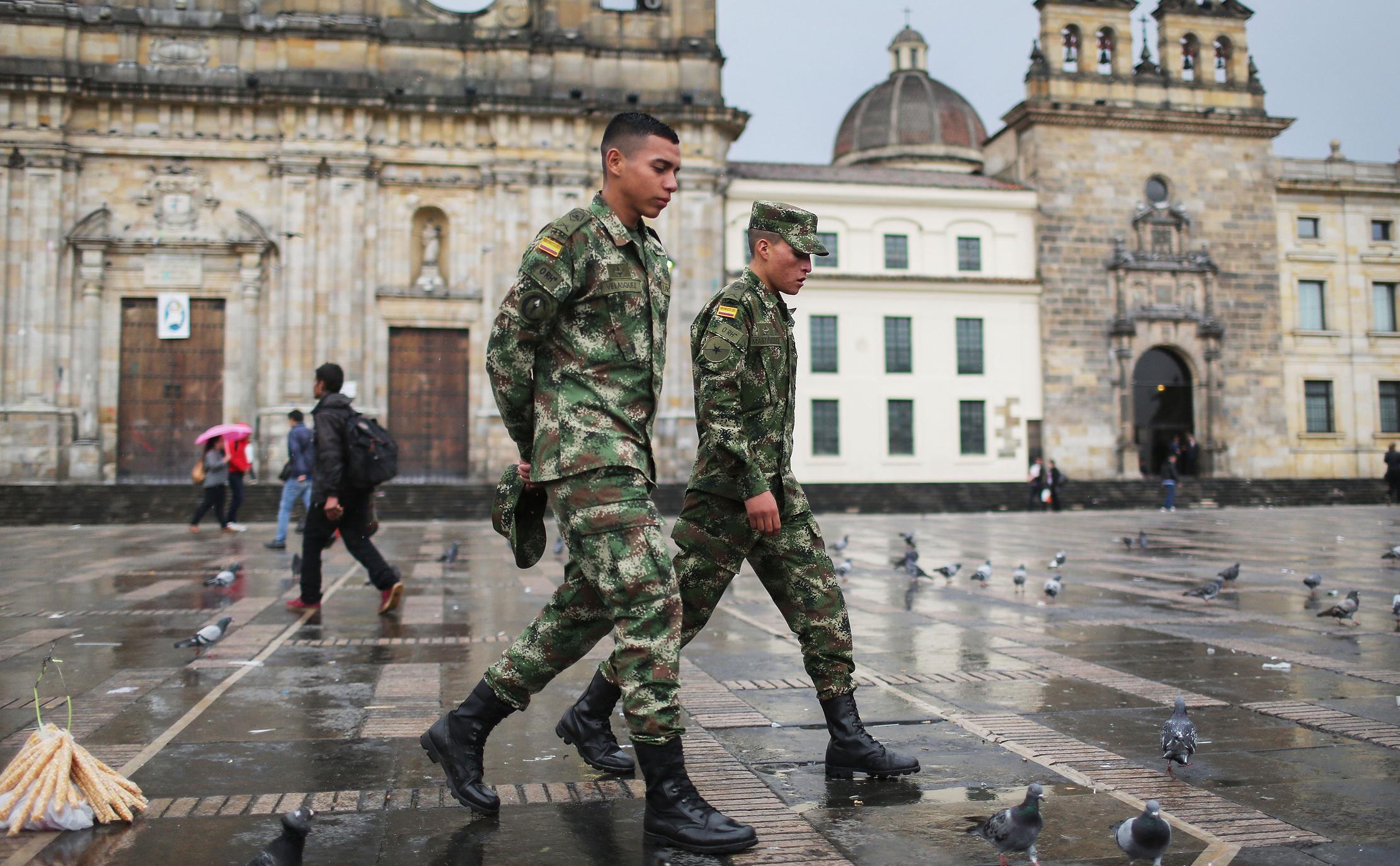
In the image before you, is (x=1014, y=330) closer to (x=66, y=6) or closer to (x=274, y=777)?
(x=66, y=6)

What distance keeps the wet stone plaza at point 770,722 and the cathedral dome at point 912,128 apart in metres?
40.1

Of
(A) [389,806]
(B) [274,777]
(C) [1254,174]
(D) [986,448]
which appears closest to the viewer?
(A) [389,806]

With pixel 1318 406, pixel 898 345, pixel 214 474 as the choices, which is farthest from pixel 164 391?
pixel 1318 406

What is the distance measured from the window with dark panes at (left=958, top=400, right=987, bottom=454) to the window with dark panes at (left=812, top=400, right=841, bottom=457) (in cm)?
406

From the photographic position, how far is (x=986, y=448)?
35.7 meters

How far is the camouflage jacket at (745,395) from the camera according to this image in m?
3.93

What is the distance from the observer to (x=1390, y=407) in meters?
39.8

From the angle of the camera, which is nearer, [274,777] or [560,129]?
[274,777]

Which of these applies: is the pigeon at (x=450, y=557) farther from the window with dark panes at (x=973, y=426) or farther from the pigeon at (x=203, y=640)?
the window with dark panes at (x=973, y=426)

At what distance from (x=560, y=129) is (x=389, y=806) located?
2922cm

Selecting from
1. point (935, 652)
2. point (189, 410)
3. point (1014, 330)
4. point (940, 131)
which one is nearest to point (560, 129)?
point (189, 410)

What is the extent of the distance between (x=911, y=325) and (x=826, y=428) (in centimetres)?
448

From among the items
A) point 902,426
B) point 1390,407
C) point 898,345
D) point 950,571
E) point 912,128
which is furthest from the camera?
point 912,128

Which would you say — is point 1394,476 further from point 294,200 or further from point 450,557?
point 294,200
